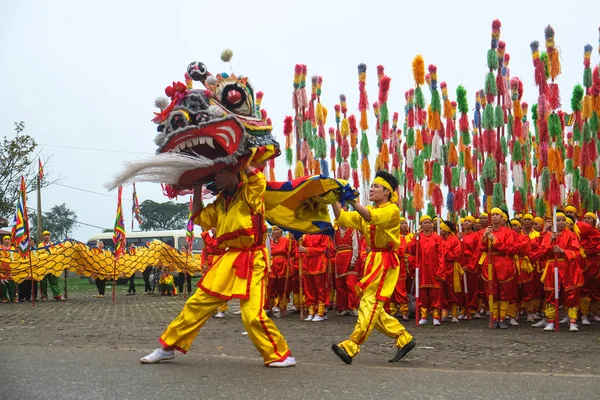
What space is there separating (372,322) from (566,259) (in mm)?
4465

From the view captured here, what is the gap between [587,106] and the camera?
38.7 feet

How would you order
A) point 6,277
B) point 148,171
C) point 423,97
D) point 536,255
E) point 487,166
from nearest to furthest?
point 148,171 < point 536,255 < point 487,166 < point 423,97 < point 6,277

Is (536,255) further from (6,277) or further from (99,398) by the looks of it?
(6,277)

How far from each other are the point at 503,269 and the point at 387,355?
142 inches

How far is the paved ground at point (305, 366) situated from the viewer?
15.3ft

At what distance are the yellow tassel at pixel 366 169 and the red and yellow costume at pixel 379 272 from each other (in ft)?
23.9

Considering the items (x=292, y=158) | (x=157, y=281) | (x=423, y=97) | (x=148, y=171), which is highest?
(x=423, y=97)

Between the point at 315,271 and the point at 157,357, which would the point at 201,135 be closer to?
the point at 157,357

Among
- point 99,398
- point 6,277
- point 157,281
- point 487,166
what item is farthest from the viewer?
point 157,281

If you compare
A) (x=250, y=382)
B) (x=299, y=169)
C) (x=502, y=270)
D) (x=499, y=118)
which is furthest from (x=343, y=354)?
(x=299, y=169)

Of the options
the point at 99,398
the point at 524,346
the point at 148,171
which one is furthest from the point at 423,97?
the point at 99,398

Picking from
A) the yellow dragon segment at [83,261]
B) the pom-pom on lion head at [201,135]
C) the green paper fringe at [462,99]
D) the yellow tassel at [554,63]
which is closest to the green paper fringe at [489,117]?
the yellow tassel at [554,63]

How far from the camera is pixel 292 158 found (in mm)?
14094

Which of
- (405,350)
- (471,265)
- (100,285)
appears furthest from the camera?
(100,285)
